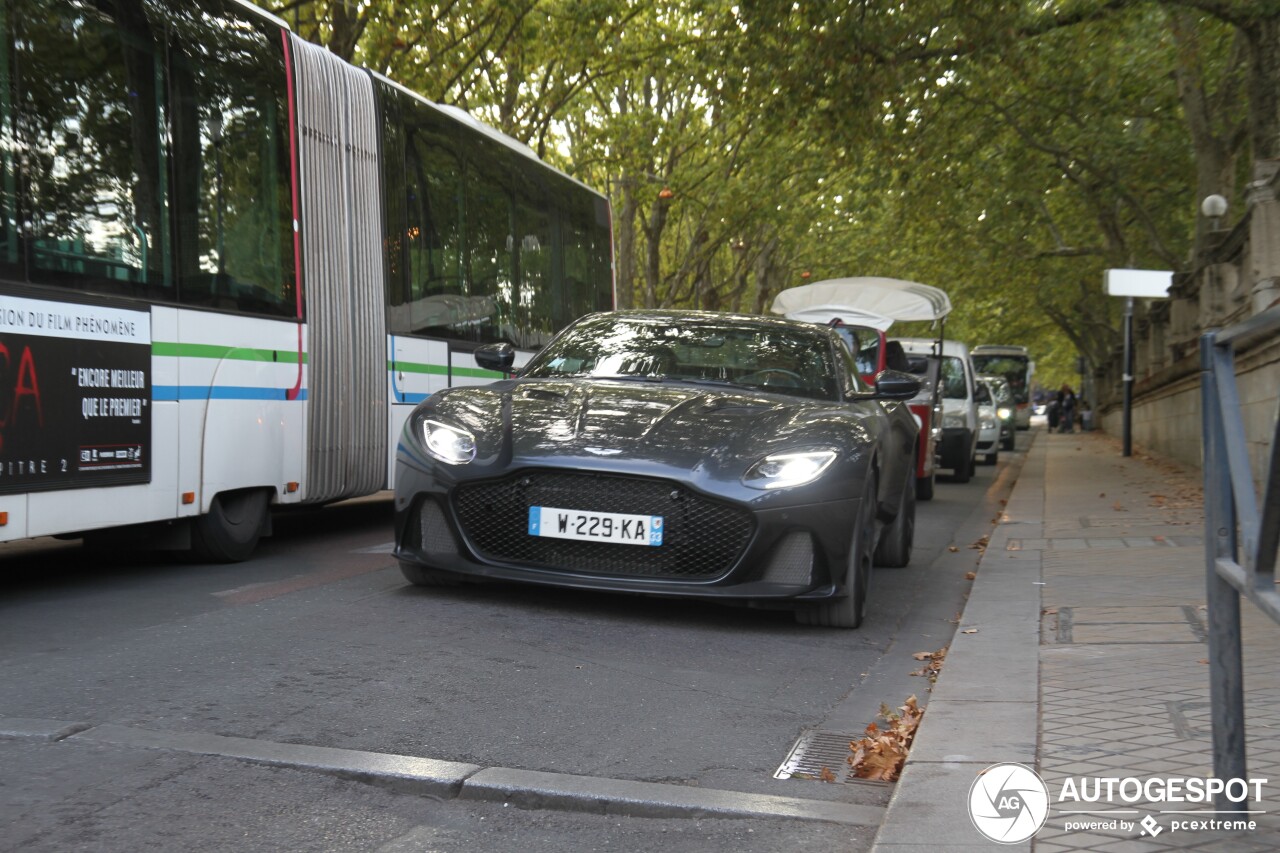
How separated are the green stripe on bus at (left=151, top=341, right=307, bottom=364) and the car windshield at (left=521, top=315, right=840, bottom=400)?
1.76 meters

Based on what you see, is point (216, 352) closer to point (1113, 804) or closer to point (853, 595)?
point (853, 595)

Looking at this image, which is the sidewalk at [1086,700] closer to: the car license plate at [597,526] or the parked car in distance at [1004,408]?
the car license plate at [597,526]

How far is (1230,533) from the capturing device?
10.6ft

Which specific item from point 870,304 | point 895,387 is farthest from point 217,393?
point 870,304

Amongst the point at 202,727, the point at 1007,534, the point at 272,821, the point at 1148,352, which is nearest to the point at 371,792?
the point at 272,821

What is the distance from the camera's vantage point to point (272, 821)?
11.7 ft

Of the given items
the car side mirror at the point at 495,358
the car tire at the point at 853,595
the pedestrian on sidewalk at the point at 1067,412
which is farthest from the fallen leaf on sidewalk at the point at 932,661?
the pedestrian on sidewalk at the point at 1067,412

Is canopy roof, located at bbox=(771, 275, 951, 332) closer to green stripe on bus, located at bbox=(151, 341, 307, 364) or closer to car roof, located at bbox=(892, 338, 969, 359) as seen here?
car roof, located at bbox=(892, 338, 969, 359)

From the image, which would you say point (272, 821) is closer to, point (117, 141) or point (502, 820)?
point (502, 820)

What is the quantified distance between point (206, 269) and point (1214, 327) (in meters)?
15.7

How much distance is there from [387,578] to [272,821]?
4169 millimetres

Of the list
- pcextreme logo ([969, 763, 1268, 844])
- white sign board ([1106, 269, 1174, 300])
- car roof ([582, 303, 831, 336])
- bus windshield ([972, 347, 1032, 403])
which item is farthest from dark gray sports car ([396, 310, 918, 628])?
bus windshield ([972, 347, 1032, 403])

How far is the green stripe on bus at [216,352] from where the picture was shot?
7656mm

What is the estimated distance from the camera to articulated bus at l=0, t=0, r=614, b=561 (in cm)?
668
